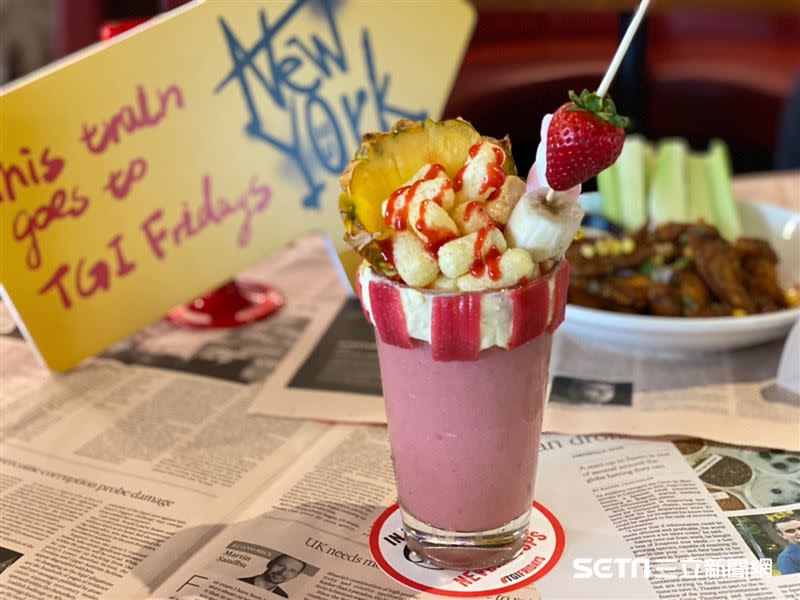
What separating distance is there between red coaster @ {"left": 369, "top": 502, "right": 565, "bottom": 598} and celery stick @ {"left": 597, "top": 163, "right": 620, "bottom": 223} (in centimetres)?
71

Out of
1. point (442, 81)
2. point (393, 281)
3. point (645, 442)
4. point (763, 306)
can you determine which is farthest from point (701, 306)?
point (393, 281)

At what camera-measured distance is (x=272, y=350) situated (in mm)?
1175

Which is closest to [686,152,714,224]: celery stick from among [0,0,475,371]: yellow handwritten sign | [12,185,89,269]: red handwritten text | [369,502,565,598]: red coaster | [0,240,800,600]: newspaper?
[0,0,475,371]: yellow handwritten sign

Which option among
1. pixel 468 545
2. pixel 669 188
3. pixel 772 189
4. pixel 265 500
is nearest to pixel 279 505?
pixel 265 500

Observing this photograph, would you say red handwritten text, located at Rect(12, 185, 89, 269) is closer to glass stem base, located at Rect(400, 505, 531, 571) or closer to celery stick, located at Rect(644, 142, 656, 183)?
glass stem base, located at Rect(400, 505, 531, 571)

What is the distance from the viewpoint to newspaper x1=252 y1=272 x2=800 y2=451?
0.95 m

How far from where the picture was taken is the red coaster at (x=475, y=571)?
0.71 meters

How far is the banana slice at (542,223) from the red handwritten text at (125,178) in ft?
2.02

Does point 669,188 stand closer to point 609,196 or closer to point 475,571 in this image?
point 609,196

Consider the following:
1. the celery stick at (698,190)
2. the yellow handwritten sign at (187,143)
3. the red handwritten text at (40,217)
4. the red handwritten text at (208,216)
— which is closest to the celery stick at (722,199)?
the celery stick at (698,190)

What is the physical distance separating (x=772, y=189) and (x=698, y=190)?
29 cm

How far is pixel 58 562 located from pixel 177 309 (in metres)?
0.56

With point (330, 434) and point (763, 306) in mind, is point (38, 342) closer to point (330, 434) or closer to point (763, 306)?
point (330, 434)

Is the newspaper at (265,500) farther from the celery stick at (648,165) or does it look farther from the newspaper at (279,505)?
the celery stick at (648,165)
